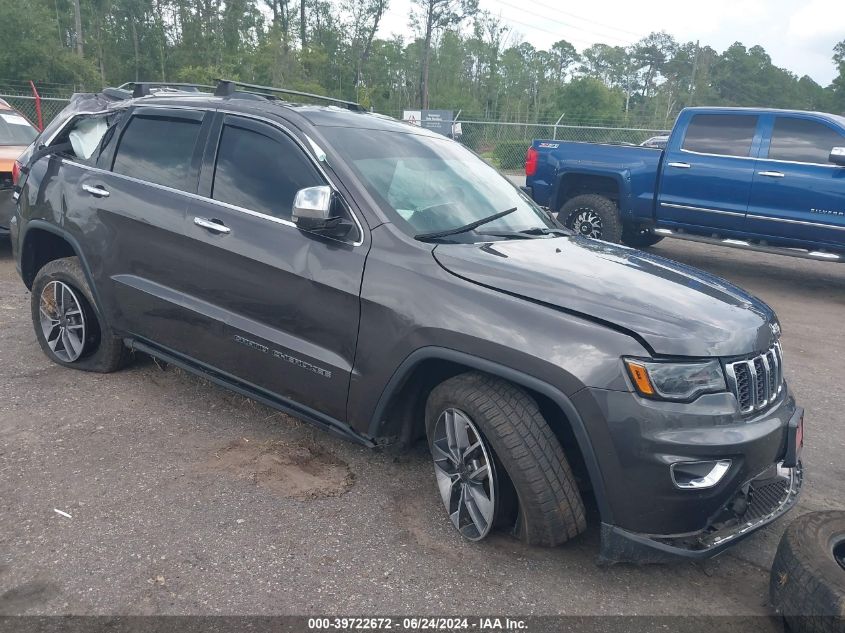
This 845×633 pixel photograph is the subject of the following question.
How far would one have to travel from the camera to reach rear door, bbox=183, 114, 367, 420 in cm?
326

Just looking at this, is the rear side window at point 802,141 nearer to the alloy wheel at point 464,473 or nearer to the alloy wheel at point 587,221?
the alloy wheel at point 587,221

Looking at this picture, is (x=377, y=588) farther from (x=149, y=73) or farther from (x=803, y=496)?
(x=149, y=73)

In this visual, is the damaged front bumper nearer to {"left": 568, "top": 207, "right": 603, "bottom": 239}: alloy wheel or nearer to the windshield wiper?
the windshield wiper

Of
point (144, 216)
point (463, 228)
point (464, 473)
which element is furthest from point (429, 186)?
point (144, 216)

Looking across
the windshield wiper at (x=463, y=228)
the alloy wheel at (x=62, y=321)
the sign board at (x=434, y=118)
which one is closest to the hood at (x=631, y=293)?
the windshield wiper at (x=463, y=228)

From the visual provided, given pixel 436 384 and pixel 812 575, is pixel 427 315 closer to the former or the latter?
pixel 436 384

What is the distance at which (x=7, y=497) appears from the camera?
3258mm

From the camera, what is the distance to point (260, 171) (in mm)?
3666

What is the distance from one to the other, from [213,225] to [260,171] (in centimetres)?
38

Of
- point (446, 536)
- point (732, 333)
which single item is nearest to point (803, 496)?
point (732, 333)

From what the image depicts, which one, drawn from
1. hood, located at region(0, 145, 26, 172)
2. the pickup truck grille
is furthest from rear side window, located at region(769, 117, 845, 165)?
hood, located at region(0, 145, 26, 172)

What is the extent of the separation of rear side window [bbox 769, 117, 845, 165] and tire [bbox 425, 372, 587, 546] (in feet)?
23.2

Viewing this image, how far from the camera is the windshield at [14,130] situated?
8742 mm

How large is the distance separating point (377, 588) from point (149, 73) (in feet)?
196
